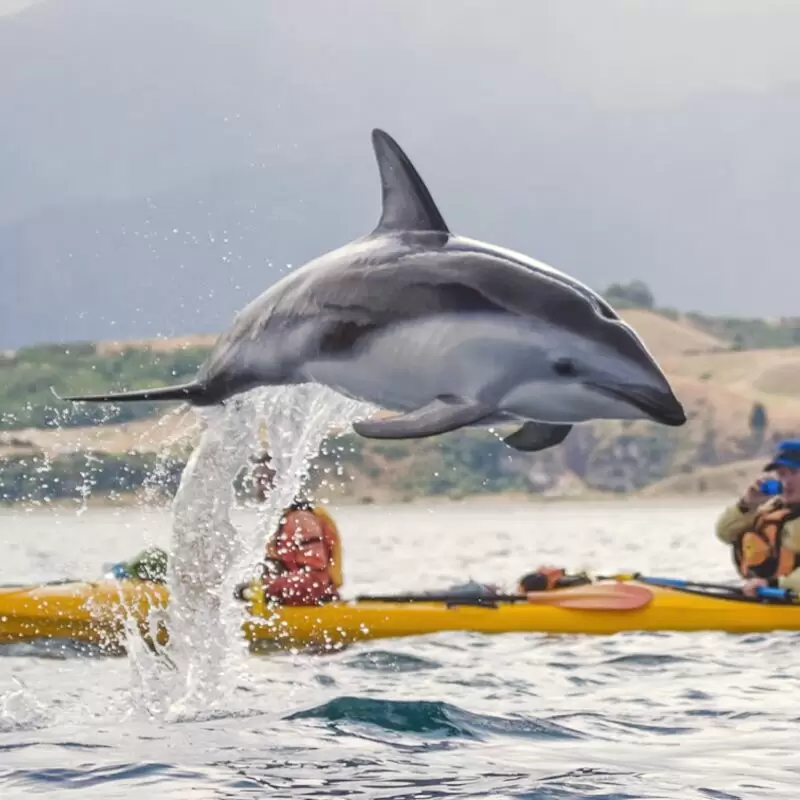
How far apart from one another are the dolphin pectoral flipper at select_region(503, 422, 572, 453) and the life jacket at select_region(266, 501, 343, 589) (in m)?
6.88

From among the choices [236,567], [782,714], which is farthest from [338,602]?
[782,714]

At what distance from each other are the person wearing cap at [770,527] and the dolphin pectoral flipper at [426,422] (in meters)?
7.98

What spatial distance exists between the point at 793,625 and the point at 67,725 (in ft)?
21.6

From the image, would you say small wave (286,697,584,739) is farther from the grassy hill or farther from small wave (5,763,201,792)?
the grassy hill

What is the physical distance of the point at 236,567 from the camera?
9.91 metres

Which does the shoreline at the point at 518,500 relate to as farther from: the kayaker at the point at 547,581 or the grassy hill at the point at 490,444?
the kayaker at the point at 547,581

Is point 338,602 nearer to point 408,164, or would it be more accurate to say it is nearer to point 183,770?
point 183,770

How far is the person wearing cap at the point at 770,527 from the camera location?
1312 cm

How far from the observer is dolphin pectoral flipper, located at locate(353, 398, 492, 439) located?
534 cm

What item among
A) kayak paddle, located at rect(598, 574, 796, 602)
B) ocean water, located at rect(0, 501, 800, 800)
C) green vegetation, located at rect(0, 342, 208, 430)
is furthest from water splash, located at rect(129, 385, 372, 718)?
green vegetation, located at rect(0, 342, 208, 430)

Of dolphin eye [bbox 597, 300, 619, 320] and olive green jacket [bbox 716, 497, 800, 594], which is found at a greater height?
dolphin eye [bbox 597, 300, 619, 320]

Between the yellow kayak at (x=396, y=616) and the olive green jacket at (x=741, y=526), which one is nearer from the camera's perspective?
the yellow kayak at (x=396, y=616)

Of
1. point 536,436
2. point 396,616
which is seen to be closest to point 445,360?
point 536,436

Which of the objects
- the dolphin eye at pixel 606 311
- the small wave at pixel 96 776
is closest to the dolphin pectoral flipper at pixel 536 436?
the dolphin eye at pixel 606 311
